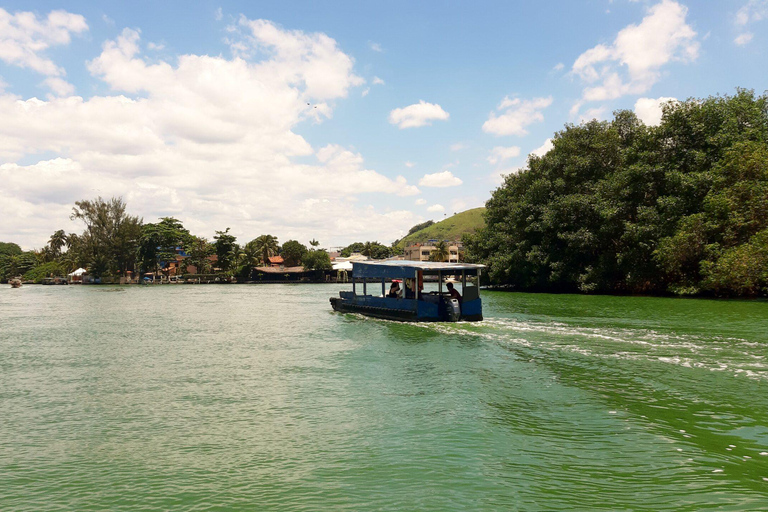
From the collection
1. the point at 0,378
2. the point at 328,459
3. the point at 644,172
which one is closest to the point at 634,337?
the point at 328,459

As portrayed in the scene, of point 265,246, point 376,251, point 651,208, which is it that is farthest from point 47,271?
point 651,208

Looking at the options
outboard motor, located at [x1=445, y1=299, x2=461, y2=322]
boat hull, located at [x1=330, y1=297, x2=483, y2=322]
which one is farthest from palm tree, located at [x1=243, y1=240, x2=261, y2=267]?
outboard motor, located at [x1=445, y1=299, x2=461, y2=322]

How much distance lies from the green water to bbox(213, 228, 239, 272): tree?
84.2m

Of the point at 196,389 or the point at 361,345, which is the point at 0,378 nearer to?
the point at 196,389

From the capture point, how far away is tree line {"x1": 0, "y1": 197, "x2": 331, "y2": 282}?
3762 inches

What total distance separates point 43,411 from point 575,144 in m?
47.6

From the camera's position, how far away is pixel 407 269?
24.4 metres

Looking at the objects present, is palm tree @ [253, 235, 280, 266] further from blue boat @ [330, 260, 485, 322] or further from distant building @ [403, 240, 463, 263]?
blue boat @ [330, 260, 485, 322]

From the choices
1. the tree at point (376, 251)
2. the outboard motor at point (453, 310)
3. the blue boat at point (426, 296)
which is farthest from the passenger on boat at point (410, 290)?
the tree at point (376, 251)

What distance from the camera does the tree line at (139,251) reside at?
95.6 metres

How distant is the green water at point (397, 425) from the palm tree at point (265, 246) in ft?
299

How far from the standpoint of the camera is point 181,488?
662 centimetres

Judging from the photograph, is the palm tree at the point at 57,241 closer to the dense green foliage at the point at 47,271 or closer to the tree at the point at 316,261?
the dense green foliage at the point at 47,271

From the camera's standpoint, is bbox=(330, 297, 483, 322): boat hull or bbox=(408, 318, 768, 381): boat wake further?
bbox=(330, 297, 483, 322): boat hull
